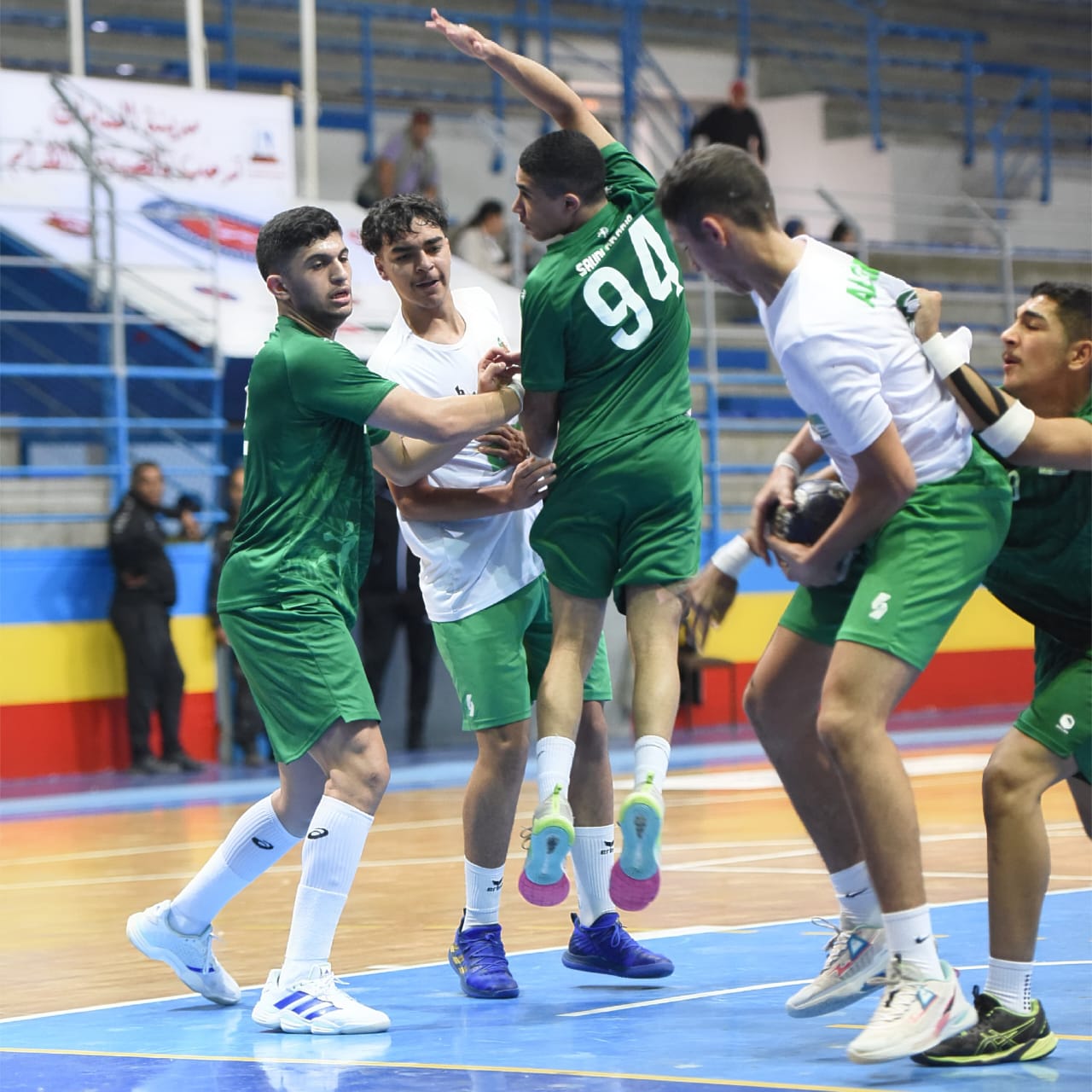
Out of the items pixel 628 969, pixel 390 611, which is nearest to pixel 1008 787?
pixel 628 969

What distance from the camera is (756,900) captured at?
7.77 meters

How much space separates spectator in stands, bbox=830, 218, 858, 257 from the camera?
19.2 metres

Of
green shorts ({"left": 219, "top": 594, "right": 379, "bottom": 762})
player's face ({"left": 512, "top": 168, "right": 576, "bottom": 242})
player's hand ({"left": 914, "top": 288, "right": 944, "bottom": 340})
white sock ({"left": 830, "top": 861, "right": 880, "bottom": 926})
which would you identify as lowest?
white sock ({"left": 830, "top": 861, "right": 880, "bottom": 926})

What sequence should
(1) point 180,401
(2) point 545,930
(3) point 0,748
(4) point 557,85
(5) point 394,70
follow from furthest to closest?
(5) point 394,70, (1) point 180,401, (3) point 0,748, (2) point 545,930, (4) point 557,85

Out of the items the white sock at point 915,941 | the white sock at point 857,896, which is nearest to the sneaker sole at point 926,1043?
the white sock at point 915,941

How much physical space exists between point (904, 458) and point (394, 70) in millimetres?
A: 17701

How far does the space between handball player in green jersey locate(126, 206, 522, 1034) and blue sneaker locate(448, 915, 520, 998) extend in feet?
1.28

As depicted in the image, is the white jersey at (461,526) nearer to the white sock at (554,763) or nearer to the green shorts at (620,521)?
the green shorts at (620,521)

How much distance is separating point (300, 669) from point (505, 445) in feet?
3.22

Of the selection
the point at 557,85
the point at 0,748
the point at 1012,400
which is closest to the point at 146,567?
the point at 0,748

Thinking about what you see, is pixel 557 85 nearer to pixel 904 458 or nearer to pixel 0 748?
pixel 904 458

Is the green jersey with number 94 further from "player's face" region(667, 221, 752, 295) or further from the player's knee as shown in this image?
the player's knee

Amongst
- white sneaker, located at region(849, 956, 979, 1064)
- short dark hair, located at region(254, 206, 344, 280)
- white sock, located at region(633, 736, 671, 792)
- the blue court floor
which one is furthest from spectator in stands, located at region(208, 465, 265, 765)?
white sneaker, located at region(849, 956, 979, 1064)

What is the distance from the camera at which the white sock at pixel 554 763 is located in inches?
215
